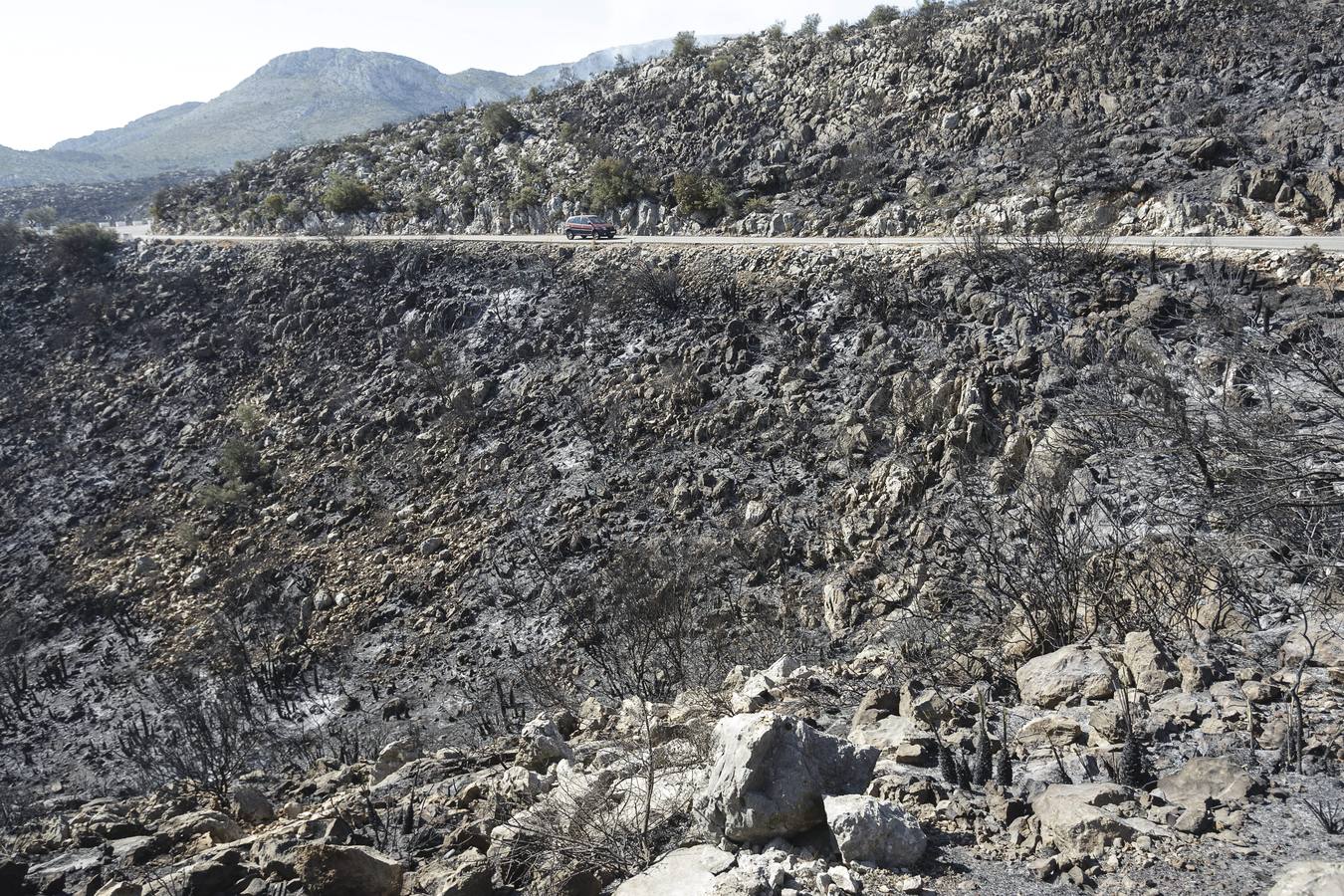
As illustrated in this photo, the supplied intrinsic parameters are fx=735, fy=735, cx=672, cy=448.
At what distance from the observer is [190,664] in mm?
16875

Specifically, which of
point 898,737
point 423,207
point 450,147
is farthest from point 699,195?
point 898,737

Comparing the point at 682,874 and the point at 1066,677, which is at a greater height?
the point at 682,874

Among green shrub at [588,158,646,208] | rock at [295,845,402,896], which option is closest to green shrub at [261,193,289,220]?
green shrub at [588,158,646,208]

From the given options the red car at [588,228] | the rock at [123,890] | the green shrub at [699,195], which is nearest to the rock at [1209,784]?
the rock at [123,890]

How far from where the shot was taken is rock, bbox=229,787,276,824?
7867 mm

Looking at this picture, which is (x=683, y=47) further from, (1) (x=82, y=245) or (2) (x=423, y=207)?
(1) (x=82, y=245)

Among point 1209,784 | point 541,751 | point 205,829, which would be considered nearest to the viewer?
point 1209,784

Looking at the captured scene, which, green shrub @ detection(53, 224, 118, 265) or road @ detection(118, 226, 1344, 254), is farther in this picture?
green shrub @ detection(53, 224, 118, 265)

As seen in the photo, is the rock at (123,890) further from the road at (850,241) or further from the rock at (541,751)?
the road at (850,241)

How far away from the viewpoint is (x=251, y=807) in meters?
7.92

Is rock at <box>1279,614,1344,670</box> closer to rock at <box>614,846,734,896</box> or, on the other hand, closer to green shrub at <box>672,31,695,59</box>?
rock at <box>614,846,734,896</box>

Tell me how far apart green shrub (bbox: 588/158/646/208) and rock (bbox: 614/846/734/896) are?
27215 mm

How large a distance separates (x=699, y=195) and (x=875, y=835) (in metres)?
25.1

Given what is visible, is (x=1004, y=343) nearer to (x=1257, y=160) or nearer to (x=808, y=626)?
(x=808, y=626)
